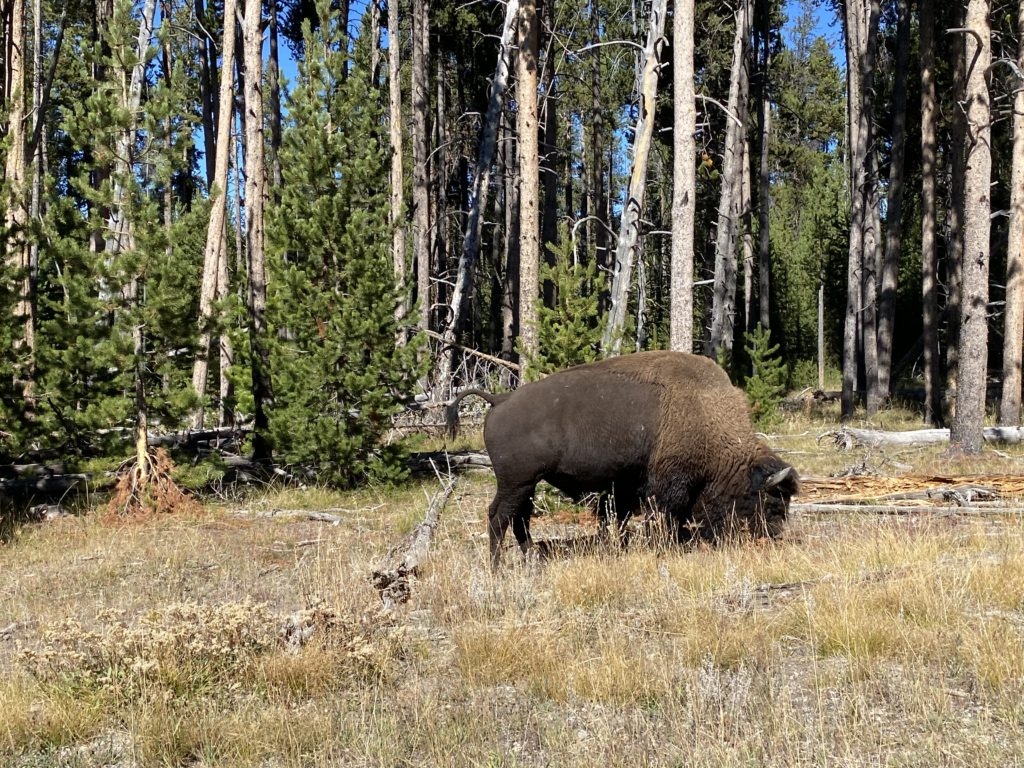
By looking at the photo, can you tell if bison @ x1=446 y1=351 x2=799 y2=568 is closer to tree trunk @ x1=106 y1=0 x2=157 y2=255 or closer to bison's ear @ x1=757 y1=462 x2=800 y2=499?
bison's ear @ x1=757 y1=462 x2=800 y2=499

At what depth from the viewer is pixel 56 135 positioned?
1358 inches

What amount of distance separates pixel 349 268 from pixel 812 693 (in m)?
9.76

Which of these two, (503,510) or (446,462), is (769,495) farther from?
(446,462)

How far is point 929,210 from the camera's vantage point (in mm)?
22203

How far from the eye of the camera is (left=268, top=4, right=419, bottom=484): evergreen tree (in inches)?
505

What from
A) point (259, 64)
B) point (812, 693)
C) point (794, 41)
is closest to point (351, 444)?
point (259, 64)

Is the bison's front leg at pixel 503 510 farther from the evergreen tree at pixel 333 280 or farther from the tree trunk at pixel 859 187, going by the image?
the tree trunk at pixel 859 187

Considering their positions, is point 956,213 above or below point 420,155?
below

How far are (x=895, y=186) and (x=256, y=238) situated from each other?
16.8m

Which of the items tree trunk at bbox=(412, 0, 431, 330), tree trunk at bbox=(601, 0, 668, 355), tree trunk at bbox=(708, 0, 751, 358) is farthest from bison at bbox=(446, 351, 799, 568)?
tree trunk at bbox=(412, 0, 431, 330)

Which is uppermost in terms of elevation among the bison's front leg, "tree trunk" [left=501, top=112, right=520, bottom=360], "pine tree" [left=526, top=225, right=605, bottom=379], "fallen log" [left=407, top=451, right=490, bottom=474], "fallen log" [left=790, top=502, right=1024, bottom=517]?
"tree trunk" [left=501, top=112, right=520, bottom=360]

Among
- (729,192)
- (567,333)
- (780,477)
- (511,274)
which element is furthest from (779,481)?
(511,274)

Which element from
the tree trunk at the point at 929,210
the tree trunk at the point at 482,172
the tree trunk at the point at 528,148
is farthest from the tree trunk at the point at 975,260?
the tree trunk at the point at 482,172

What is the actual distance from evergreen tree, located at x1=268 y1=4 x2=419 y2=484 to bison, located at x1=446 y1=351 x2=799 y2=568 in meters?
4.89
